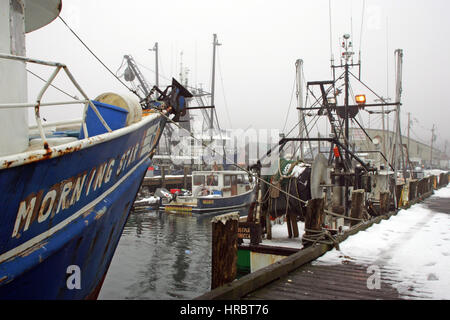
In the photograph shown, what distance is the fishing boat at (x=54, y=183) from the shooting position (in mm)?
3041

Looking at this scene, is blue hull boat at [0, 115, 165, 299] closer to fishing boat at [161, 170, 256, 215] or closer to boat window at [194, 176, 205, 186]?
fishing boat at [161, 170, 256, 215]

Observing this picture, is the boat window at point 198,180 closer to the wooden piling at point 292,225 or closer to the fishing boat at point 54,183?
the wooden piling at point 292,225

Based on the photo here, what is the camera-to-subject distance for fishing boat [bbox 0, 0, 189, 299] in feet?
9.98

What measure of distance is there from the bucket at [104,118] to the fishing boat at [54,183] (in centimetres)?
1

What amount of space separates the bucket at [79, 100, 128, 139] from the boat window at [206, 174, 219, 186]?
2151 centimetres

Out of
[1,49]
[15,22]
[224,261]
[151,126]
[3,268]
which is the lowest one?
[224,261]

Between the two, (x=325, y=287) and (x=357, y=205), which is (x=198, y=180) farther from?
(x=325, y=287)

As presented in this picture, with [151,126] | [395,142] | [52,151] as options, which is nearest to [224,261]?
[52,151]

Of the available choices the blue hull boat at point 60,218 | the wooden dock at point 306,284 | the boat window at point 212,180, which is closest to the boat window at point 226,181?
the boat window at point 212,180

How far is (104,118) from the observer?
4.74 metres

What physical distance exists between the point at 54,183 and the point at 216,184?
77.2 feet

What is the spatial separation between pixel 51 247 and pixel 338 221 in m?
9.36
